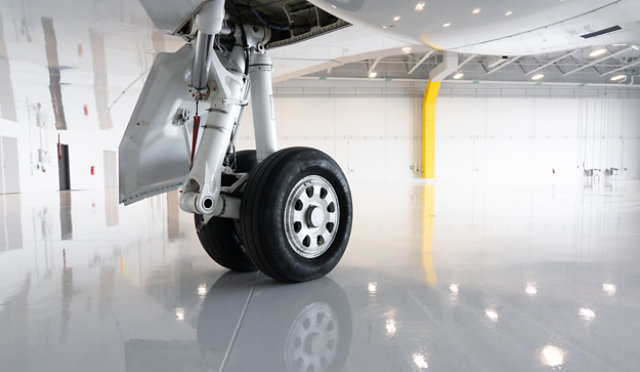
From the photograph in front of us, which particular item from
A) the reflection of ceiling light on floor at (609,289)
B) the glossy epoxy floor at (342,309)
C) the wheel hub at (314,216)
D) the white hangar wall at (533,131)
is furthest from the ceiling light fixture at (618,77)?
the wheel hub at (314,216)

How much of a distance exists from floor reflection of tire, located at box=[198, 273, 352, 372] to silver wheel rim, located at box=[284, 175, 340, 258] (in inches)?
10.1

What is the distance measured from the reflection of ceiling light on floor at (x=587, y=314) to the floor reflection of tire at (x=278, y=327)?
1.16m

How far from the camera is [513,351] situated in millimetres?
1593

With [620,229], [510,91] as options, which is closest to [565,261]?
[620,229]

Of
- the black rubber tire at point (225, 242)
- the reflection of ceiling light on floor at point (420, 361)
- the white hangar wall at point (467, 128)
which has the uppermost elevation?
the white hangar wall at point (467, 128)

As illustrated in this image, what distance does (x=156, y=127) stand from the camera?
111 inches

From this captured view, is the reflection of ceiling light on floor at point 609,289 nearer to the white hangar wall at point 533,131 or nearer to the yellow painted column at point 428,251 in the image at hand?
the yellow painted column at point 428,251

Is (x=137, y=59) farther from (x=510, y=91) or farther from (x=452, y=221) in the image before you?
(x=510, y=91)

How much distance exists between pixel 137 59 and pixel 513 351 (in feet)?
12.0

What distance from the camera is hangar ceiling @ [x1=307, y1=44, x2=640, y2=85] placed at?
73.6ft

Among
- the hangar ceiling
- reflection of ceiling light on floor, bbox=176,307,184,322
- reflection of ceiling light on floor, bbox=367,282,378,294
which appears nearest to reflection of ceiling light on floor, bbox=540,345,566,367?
reflection of ceiling light on floor, bbox=367,282,378,294

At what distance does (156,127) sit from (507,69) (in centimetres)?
2564

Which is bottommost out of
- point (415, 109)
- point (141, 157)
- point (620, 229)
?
point (620, 229)

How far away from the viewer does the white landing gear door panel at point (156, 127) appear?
2756 mm
